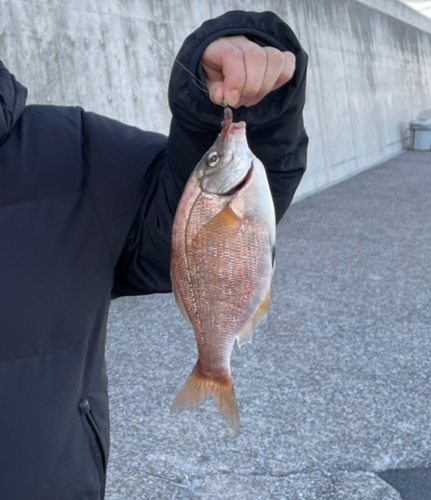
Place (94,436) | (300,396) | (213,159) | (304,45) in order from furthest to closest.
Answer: (304,45) < (300,396) < (94,436) < (213,159)

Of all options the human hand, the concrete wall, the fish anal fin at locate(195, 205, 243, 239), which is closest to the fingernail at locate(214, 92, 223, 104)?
the human hand

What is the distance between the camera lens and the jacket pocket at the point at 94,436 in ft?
5.35

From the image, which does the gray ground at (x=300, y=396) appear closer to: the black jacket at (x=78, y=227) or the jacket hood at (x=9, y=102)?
the black jacket at (x=78, y=227)

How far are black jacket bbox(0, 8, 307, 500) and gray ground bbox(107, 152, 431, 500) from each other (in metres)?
1.60

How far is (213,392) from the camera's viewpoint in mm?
1542

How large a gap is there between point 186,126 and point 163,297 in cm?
421

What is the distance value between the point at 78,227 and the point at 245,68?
56cm

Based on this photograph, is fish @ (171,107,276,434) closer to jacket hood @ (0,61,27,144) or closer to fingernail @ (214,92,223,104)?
fingernail @ (214,92,223,104)

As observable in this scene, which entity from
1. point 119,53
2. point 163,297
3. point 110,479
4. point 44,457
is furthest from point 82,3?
point 44,457

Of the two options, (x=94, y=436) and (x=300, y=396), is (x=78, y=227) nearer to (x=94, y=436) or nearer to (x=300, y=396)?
(x=94, y=436)

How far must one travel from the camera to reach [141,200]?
172 cm

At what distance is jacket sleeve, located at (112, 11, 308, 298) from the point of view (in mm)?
1450

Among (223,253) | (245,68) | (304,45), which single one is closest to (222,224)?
Result: (223,253)

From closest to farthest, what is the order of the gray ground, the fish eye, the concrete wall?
the fish eye < the gray ground < the concrete wall
